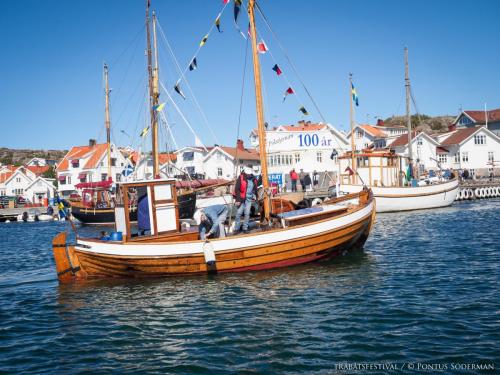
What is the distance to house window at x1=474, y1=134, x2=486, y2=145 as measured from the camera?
222 feet

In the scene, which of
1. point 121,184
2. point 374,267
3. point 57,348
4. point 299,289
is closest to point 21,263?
point 121,184

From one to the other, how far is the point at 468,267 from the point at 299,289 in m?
5.96

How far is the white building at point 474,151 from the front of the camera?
6712cm

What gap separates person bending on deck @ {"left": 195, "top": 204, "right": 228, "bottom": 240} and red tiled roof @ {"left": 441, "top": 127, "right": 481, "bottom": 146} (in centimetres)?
6005

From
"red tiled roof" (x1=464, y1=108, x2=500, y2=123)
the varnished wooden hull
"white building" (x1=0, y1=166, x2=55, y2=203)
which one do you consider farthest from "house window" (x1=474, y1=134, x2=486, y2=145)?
"white building" (x1=0, y1=166, x2=55, y2=203)

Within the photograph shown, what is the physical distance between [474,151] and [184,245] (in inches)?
2517

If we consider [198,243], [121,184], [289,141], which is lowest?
[198,243]

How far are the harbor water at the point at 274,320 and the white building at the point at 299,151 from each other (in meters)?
27.6

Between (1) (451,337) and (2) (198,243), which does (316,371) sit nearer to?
(1) (451,337)

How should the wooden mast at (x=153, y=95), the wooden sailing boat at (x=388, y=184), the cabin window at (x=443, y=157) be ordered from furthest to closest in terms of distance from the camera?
the cabin window at (x=443, y=157) → the wooden sailing boat at (x=388, y=184) → the wooden mast at (x=153, y=95)

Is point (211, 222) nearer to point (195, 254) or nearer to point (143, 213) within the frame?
point (195, 254)

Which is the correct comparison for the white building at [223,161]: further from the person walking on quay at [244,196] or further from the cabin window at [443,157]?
the person walking on quay at [244,196]

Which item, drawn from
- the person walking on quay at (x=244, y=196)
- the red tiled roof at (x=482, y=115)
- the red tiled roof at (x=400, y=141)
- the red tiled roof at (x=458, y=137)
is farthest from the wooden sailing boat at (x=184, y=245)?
the red tiled roof at (x=482, y=115)

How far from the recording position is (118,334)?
10109 mm
